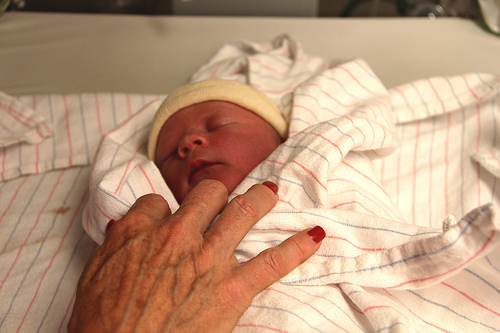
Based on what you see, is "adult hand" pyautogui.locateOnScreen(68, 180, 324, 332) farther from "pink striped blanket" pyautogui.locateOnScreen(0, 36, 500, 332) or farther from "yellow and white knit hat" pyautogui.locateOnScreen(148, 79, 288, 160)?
"yellow and white knit hat" pyautogui.locateOnScreen(148, 79, 288, 160)

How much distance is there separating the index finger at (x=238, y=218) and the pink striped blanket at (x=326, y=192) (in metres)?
0.05

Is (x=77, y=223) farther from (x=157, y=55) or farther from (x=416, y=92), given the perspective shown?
(x=416, y=92)

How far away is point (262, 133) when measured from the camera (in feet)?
3.12

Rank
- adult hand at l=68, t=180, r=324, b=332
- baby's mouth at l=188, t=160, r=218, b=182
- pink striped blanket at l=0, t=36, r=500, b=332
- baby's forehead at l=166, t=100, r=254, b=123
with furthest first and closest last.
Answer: baby's forehead at l=166, t=100, r=254, b=123, baby's mouth at l=188, t=160, r=218, b=182, pink striped blanket at l=0, t=36, r=500, b=332, adult hand at l=68, t=180, r=324, b=332

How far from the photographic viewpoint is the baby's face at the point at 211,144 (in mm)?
841

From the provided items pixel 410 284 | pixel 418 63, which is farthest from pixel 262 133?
pixel 418 63

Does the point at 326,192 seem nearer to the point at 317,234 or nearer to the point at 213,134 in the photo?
the point at 317,234

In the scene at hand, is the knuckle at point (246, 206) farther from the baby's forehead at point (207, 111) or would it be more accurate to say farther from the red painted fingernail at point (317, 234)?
the baby's forehead at point (207, 111)

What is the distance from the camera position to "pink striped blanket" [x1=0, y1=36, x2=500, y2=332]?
2.10 ft

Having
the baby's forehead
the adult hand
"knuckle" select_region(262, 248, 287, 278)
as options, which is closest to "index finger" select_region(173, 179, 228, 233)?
the adult hand

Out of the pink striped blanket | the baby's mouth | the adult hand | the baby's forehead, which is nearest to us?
the adult hand

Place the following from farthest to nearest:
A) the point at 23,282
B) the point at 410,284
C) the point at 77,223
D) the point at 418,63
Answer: the point at 418,63, the point at 77,223, the point at 23,282, the point at 410,284

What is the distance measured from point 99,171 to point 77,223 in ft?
0.65

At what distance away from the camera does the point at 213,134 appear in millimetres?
885
